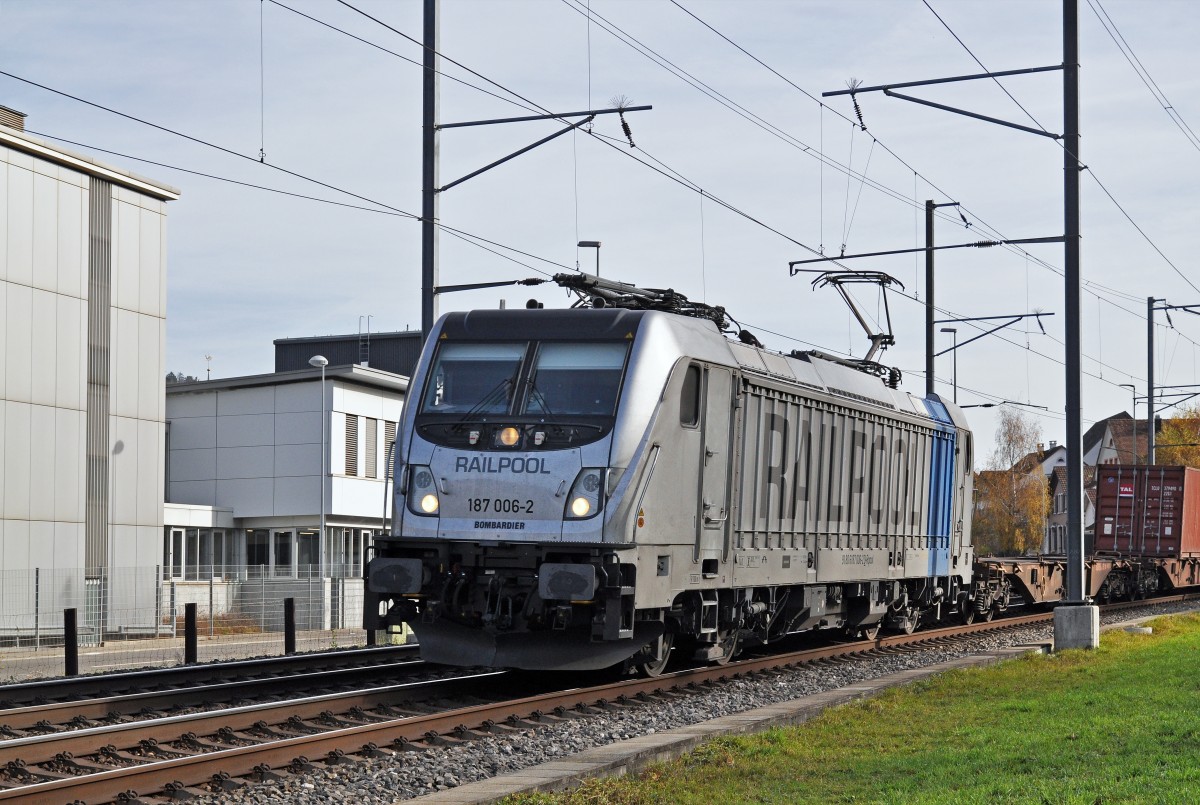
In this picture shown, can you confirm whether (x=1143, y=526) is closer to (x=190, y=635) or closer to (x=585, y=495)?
(x=190, y=635)

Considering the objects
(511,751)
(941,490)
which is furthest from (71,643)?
(941,490)

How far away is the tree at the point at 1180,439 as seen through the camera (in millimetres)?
81312

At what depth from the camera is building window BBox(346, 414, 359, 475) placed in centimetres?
4144

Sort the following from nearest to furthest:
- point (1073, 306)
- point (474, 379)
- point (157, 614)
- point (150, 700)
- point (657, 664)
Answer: point (150, 700)
point (474, 379)
point (657, 664)
point (1073, 306)
point (157, 614)

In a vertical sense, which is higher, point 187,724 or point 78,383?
point 78,383

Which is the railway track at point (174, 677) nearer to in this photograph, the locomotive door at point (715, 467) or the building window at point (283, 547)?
the locomotive door at point (715, 467)

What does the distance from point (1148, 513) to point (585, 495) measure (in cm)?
3054

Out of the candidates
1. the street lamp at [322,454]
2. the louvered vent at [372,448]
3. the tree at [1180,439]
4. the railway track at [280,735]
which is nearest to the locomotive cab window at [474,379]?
the railway track at [280,735]

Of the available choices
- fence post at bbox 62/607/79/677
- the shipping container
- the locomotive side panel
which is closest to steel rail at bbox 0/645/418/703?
fence post at bbox 62/607/79/677

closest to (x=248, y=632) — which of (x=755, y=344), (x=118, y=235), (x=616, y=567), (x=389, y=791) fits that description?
(x=118, y=235)

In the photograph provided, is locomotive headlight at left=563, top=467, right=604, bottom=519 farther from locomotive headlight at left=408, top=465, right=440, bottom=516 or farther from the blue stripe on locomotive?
the blue stripe on locomotive

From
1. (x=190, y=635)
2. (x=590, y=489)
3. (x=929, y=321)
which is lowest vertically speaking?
(x=190, y=635)

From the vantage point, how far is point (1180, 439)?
83.8 meters

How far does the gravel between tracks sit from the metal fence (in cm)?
1066
